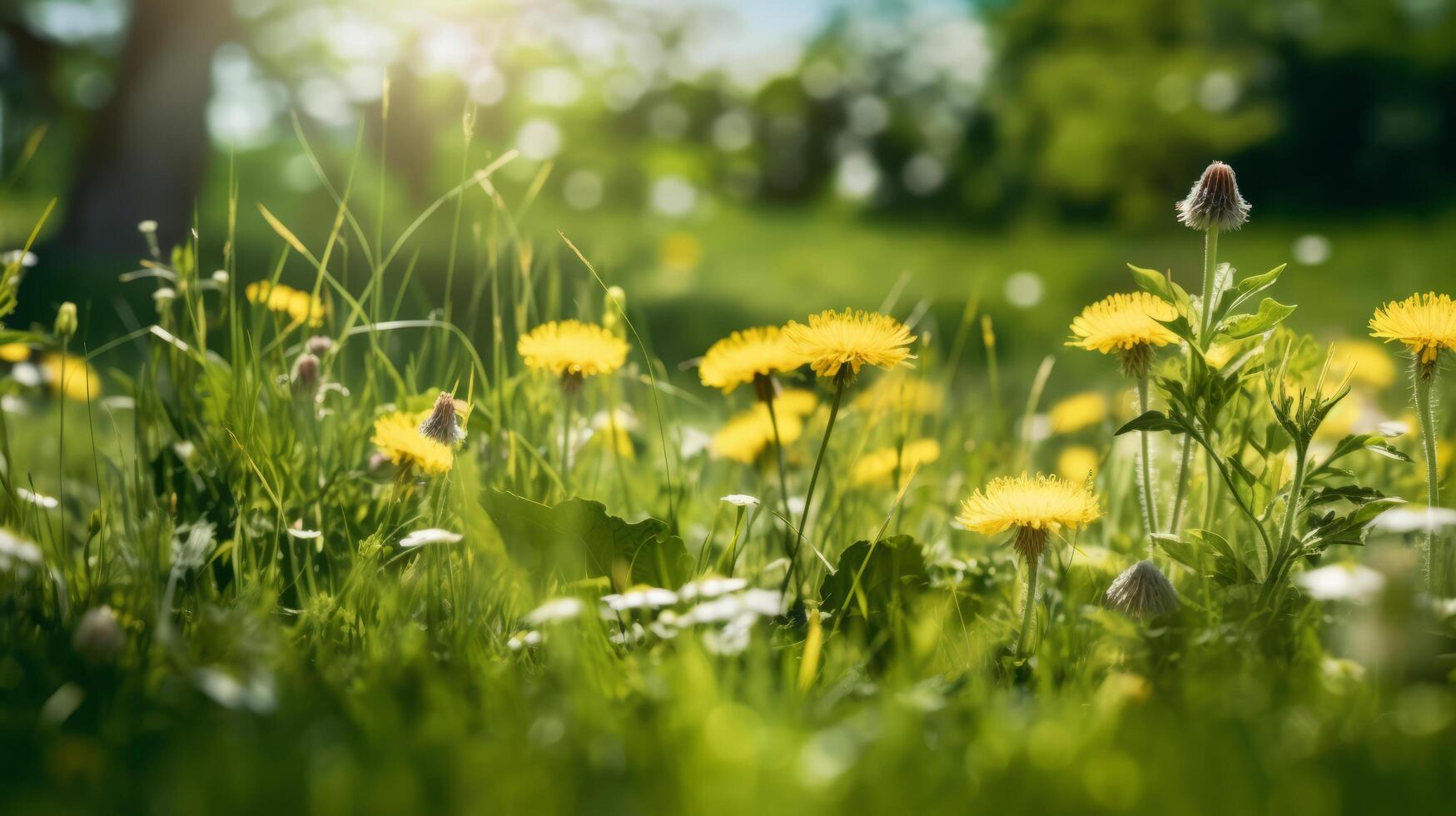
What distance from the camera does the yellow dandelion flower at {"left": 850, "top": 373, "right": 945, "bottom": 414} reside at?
218 centimetres

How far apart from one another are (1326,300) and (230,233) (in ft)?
24.7

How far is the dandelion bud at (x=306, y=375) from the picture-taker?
5.99 feet

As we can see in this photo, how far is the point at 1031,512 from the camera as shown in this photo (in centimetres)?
138

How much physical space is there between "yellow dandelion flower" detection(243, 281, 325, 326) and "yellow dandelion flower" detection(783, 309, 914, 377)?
91cm

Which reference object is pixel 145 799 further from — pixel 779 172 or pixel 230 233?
pixel 779 172

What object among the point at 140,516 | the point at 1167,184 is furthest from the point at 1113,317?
the point at 1167,184

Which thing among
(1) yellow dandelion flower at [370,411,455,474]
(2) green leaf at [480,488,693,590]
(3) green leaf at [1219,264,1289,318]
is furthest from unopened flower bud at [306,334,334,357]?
(3) green leaf at [1219,264,1289,318]

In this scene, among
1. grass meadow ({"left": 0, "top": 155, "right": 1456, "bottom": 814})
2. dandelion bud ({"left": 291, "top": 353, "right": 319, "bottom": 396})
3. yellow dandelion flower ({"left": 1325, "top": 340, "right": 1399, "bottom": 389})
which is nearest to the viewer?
grass meadow ({"left": 0, "top": 155, "right": 1456, "bottom": 814})

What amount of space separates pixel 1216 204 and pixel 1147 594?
1.77 ft

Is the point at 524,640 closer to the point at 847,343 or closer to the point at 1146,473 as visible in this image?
the point at 847,343

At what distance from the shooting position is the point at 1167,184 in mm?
13375

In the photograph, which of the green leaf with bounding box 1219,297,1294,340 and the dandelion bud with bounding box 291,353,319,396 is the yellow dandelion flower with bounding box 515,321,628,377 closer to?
the dandelion bud with bounding box 291,353,319,396

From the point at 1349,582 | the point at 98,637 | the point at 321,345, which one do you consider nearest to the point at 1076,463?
the point at 1349,582

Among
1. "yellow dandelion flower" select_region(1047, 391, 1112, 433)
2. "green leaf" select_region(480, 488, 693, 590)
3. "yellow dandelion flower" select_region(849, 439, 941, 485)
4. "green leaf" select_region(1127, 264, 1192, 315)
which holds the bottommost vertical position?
"yellow dandelion flower" select_region(1047, 391, 1112, 433)
